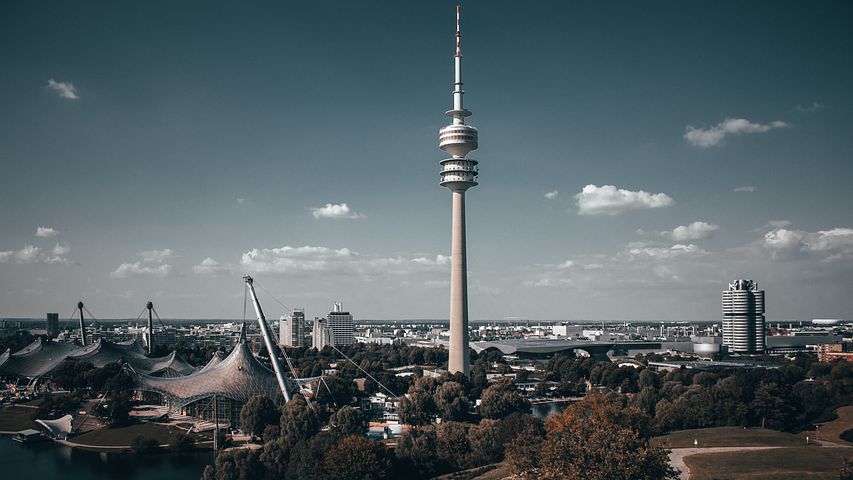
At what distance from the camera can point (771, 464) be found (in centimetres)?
4238

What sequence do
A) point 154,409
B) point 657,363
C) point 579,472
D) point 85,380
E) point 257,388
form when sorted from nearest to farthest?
1. point 579,472
2. point 257,388
3. point 154,409
4. point 85,380
5. point 657,363

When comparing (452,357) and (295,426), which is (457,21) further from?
(295,426)

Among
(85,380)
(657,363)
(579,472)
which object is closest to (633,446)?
(579,472)

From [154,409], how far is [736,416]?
64.1 meters

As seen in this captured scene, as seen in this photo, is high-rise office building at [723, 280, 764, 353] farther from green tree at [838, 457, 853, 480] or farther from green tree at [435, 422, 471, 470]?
green tree at [838, 457, 853, 480]

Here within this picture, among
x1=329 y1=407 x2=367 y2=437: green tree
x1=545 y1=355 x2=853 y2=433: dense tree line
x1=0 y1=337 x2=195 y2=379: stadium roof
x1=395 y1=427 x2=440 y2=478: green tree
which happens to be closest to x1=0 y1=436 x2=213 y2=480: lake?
x1=329 y1=407 x2=367 y2=437: green tree

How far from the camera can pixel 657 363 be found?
415ft

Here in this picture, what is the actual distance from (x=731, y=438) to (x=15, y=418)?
75.0 meters

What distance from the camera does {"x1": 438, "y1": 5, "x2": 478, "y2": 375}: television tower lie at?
9912 cm

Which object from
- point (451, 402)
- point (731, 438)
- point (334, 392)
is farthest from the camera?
point (334, 392)

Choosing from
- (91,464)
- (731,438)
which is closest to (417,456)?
(731,438)

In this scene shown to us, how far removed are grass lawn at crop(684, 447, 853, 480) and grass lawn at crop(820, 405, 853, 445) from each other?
282 inches

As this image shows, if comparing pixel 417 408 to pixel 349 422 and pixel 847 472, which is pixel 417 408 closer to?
pixel 349 422

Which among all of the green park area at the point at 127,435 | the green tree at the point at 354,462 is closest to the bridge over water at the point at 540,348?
the green park area at the point at 127,435
